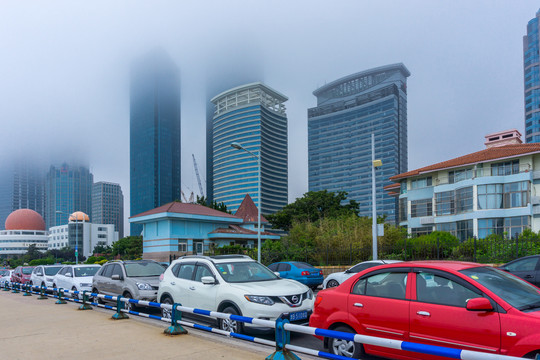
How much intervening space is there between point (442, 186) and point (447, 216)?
115 inches

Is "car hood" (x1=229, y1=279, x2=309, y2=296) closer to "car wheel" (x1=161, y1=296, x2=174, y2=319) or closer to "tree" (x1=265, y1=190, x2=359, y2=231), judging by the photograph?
"car wheel" (x1=161, y1=296, x2=174, y2=319)

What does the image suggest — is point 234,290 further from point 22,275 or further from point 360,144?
point 360,144

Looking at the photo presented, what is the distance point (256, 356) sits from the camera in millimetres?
6422

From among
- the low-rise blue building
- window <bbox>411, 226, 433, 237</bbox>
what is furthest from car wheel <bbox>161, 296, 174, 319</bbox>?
window <bbox>411, 226, 433, 237</bbox>

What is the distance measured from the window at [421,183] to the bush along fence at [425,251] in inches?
635

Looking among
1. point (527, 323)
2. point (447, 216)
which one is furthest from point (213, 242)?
point (527, 323)

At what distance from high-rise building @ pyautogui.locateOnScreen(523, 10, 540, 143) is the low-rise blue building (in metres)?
85.0

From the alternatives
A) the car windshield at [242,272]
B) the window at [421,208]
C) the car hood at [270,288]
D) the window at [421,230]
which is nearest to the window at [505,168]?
the window at [421,208]

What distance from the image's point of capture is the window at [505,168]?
3712 centimetres

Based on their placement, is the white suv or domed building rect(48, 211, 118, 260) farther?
domed building rect(48, 211, 118, 260)

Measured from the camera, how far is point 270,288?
862cm

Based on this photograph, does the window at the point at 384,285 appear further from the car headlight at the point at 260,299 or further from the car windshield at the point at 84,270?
the car windshield at the point at 84,270

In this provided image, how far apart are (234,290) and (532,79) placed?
4822 inches

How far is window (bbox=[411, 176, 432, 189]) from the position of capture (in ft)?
145
